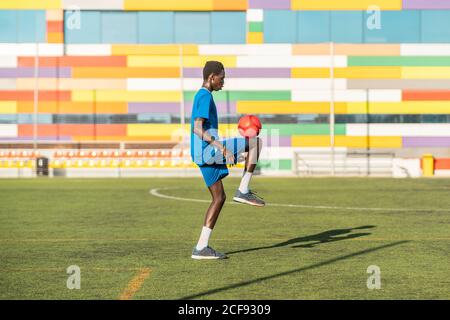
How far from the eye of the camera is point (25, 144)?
45.8m

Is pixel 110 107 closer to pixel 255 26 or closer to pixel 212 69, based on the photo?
pixel 255 26

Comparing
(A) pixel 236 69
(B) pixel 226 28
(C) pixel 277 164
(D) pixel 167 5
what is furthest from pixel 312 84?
(D) pixel 167 5

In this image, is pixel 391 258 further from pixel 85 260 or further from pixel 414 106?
pixel 414 106

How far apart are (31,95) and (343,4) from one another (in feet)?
60.1

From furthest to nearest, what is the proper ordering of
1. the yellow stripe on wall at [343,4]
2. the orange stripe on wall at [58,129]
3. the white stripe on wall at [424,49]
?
the white stripe on wall at [424,49] → the orange stripe on wall at [58,129] → the yellow stripe on wall at [343,4]

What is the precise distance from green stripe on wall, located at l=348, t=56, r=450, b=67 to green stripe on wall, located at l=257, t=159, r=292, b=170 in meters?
6.55

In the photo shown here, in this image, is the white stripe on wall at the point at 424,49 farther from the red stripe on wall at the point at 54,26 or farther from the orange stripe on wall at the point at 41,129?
the orange stripe on wall at the point at 41,129

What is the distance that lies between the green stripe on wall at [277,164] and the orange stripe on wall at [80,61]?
9.70m

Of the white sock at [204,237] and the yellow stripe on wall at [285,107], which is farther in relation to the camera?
the yellow stripe on wall at [285,107]

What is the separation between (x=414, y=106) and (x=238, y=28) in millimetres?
10900

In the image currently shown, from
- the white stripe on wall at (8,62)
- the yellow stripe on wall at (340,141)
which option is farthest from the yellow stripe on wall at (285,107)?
the white stripe on wall at (8,62)

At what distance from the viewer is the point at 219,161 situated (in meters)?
9.24

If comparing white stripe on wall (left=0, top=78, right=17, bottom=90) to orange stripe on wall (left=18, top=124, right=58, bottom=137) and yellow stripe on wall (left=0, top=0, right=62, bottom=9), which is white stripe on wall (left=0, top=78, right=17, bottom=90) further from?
yellow stripe on wall (left=0, top=0, right=62, bottom=9)

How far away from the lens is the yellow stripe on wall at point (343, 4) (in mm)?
46166
